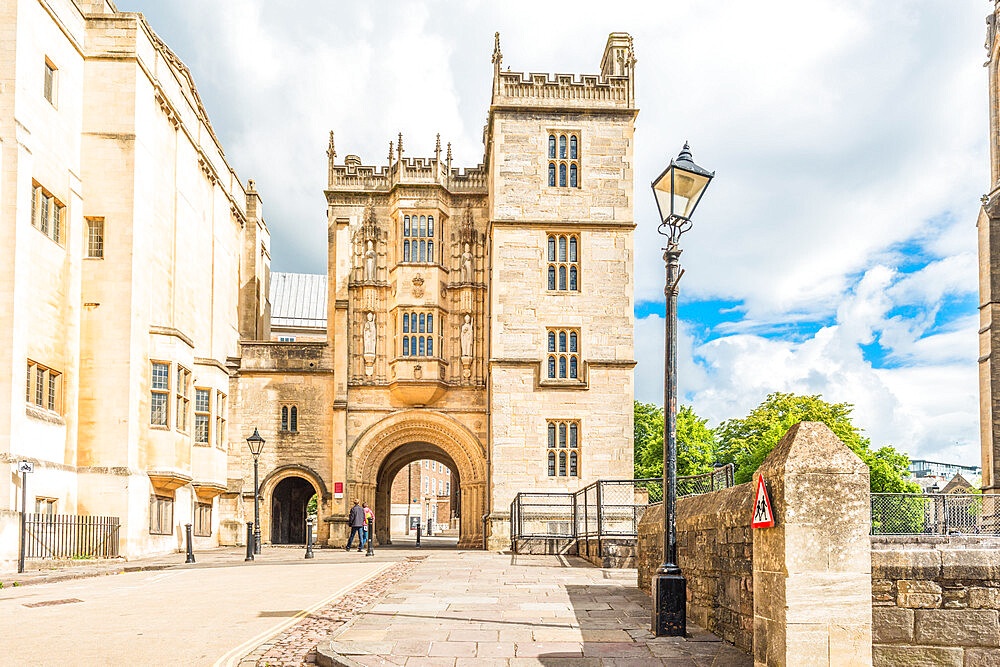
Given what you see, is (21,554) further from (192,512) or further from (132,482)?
(192,512)

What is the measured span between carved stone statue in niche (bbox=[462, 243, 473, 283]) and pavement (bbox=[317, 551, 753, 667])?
21.0 m

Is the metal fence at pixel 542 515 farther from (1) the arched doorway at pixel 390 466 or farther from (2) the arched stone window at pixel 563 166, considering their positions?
(2) the arched stone window at pixel 563 166

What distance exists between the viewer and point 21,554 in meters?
19.4

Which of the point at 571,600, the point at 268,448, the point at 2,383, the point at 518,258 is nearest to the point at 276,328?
the point at 268,448

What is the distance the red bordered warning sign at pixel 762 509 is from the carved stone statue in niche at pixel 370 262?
96.3ft

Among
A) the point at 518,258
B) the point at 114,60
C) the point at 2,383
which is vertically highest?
the point at 114,60

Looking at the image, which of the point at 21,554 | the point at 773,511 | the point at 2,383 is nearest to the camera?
the point at 773,511

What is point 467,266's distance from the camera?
119 feet

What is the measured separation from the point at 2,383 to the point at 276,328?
1706 inches

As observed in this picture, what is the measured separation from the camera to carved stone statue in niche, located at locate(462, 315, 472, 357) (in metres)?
35.7

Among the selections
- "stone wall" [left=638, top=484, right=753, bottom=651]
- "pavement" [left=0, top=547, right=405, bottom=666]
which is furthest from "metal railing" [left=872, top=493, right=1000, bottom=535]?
"pavement" [left=0, top=547, right=405, bottom=666]

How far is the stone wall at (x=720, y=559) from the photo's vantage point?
8391mm

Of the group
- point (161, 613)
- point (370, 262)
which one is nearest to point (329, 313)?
point (370, 262)

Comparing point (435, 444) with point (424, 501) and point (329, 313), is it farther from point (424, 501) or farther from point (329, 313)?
point (424, 501)
